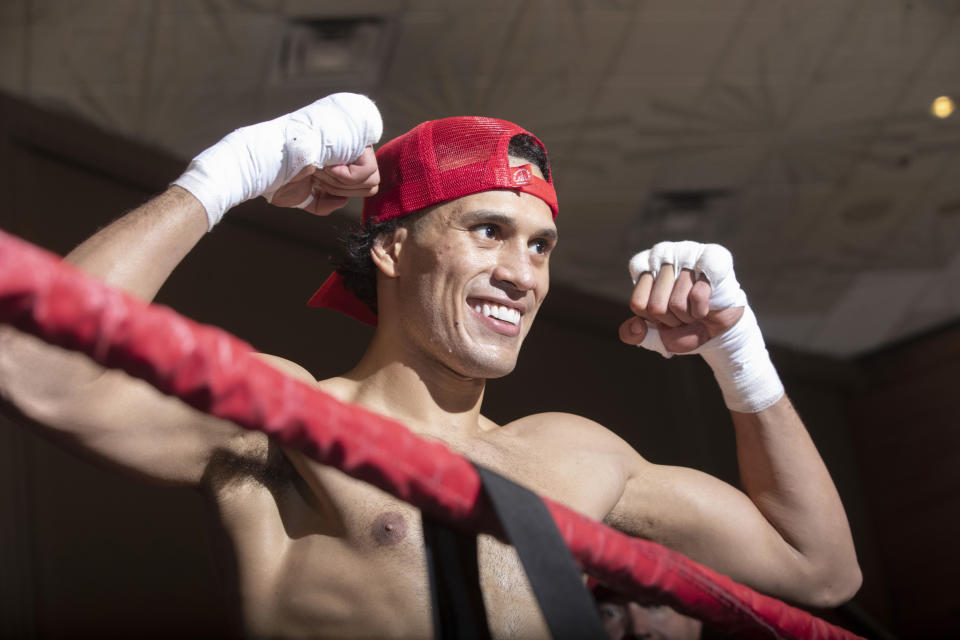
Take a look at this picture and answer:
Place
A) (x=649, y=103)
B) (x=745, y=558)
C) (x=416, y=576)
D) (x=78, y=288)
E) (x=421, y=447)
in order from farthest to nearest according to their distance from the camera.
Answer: (x=649, y=103)
(x=745, y=558)
(x=416, y=576)
(x=421, y=447)
(x=78, y=288)

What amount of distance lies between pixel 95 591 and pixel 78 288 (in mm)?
2447

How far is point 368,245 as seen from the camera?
180 centimetres

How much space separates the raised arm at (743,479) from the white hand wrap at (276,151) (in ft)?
1.59

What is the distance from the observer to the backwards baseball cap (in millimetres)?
1708

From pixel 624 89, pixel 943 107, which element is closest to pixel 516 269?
pixel 624 89

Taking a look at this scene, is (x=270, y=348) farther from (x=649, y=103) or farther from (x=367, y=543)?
(x=367, y=543)

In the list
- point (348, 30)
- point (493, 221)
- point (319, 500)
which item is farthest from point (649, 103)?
point (319, 500)

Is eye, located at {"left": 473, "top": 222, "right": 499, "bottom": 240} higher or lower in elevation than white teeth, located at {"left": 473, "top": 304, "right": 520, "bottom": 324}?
higher

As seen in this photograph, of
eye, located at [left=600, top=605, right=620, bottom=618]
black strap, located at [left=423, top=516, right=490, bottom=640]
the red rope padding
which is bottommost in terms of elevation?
eye, located at [left=600, top=605, right=620, bottom=618]

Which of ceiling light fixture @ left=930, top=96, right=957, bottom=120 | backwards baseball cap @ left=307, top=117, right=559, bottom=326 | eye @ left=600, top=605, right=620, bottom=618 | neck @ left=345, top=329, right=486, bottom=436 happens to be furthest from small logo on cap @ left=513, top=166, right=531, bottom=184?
ceiling light fixture @ left=930, top=96, right=957, bottom=120

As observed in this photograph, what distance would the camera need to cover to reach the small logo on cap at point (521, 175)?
1.71 m

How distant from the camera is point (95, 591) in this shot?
297 centimetres

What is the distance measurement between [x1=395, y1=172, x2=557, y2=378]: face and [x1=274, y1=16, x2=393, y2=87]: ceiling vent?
1.89 metres

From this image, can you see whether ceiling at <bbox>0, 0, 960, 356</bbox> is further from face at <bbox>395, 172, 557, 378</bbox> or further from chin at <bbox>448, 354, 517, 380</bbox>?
chin at <bbox>448, 354, 517, 380</bbox>
